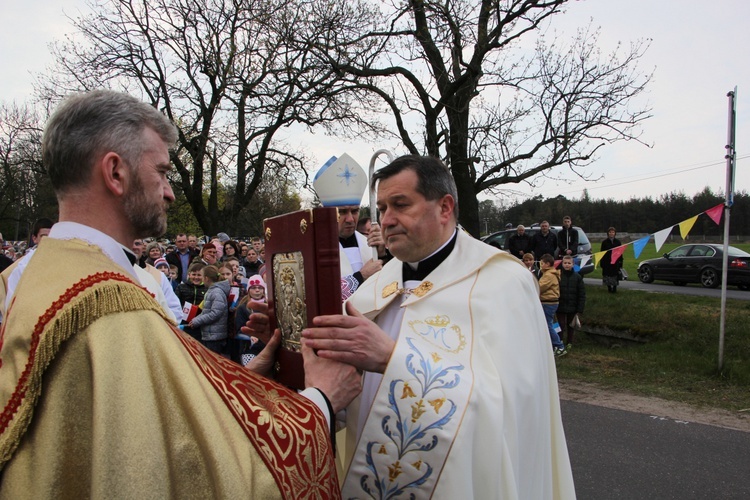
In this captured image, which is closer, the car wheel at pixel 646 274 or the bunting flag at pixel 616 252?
the bunting flag at pixel 616 252

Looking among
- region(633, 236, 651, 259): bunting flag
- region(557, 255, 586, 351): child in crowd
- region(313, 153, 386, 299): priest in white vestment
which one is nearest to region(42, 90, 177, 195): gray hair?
region(313, 153, 386, 299): priest in white vestment

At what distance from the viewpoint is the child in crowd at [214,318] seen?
6.31 m

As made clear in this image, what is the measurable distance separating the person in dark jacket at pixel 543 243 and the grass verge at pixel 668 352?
57.6 inches

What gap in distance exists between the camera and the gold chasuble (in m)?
1.05

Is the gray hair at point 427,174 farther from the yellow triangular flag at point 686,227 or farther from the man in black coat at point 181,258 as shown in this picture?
the man in black coat at point 181,258

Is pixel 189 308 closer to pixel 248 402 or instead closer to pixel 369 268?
pixel 369 268

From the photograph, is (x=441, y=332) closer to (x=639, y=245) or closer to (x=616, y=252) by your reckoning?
(x=639, y=245)

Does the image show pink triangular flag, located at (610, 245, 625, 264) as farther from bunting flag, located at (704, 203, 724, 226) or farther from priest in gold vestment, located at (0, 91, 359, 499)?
priest in gold vestment, located at (0, 91, 359, 499)

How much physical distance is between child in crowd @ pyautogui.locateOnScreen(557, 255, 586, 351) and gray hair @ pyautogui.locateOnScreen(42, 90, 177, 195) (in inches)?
361

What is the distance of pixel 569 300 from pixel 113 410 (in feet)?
30.9

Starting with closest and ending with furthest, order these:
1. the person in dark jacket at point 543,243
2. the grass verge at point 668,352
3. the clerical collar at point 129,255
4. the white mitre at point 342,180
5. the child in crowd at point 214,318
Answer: the clerical collar at point 129,255 → the white mitre at point 342,180 → the child in crowd at point 214,318 → the grass verge at point 668,352 → the person in dark jacket at point 543,243

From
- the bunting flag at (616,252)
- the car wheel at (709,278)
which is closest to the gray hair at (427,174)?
the bunting flag at (616,252)

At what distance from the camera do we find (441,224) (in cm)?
238

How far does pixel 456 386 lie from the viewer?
5.50 ft
